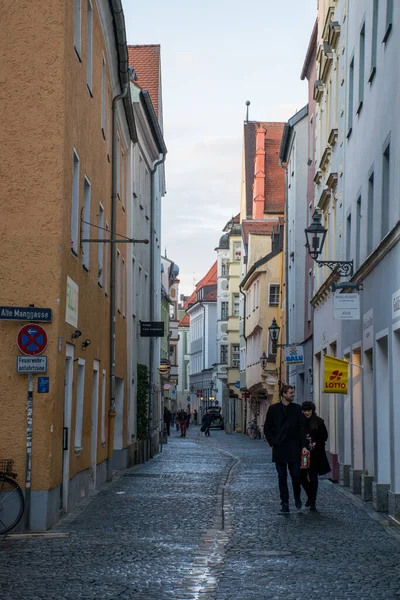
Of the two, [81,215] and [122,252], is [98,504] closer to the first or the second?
[81,215]

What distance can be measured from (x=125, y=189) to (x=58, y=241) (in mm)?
14806

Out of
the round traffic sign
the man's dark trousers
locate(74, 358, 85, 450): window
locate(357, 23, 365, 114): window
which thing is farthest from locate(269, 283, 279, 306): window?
the round traffic sign

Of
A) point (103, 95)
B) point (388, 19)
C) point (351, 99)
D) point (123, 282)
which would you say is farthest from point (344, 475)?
point (388, 19)

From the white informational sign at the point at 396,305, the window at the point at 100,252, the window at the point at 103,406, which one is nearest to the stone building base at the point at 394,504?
the white informational sign at the point at 396,305

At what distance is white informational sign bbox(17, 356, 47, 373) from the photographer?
14406 millimetres

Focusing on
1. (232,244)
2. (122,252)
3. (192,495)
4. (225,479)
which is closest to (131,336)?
(122,252)

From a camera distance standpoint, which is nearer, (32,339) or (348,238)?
(32,339)

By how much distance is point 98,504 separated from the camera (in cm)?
1820

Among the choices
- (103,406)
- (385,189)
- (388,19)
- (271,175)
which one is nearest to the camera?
(388,19)

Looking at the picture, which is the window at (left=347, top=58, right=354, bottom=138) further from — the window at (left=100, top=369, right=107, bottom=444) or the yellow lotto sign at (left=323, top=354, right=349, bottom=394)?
the window at (left=100, top=369, right=107, bottom=444)

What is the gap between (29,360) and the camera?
1444 centimetres

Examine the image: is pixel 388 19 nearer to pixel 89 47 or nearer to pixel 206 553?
pixel 89 47

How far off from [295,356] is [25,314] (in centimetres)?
2049

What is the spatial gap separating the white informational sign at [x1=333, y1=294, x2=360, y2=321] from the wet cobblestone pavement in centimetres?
311
